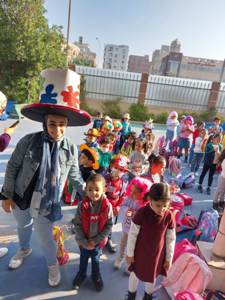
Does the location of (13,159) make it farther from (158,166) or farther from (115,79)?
(115,79)

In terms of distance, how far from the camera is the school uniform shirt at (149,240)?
1750 millimetres

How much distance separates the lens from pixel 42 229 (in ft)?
6.49

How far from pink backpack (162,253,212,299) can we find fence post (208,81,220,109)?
14657 millimetres

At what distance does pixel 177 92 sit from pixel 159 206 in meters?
15.0

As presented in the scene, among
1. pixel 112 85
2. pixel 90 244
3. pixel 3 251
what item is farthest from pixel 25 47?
pixel 90 244

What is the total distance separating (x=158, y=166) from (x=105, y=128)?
111 inches

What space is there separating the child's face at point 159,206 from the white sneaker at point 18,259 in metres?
1.42

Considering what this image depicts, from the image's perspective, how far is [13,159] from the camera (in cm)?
183

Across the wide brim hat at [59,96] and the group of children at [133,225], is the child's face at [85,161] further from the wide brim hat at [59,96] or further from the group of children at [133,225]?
the wide brim hat at [59,96]

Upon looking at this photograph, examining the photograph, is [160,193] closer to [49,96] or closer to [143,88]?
[49,96]

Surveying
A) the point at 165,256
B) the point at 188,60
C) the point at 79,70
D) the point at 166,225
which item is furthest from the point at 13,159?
the point at 188,60

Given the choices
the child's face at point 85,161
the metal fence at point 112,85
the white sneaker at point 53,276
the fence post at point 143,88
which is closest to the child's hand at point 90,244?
the white sneaker at point 53,276

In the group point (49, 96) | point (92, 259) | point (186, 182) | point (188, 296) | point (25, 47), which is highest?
point (25, 47)

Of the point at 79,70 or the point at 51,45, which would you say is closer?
the point at 51,45
